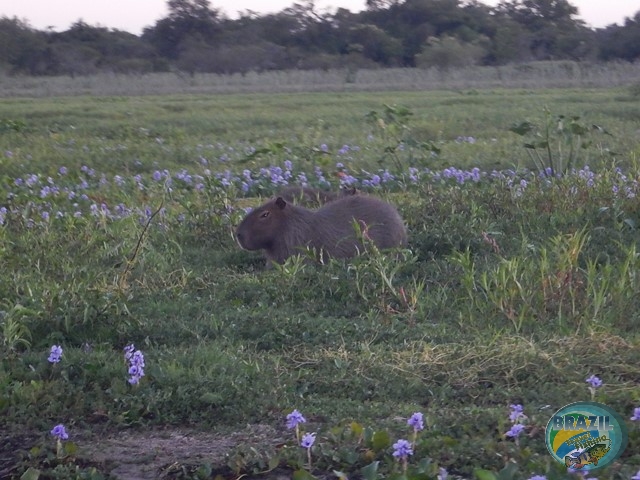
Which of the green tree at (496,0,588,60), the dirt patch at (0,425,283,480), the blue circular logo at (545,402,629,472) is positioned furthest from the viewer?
the green tree at (496,0,588,60)

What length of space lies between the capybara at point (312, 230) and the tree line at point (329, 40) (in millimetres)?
26931

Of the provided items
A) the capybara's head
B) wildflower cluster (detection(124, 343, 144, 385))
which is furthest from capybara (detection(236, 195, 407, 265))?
wildflower cluster (detection(124, 343, 144, 385))

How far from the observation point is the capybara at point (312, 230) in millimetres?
5684

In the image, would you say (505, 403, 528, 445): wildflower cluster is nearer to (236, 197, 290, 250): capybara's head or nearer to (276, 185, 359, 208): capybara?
(236, 197, 290, 250): capybara's head

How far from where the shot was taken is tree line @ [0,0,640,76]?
3259 cm

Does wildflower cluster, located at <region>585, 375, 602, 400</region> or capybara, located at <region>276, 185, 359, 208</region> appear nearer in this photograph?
wildflower cluster, located at <region>585, 375, 602, 400</region>

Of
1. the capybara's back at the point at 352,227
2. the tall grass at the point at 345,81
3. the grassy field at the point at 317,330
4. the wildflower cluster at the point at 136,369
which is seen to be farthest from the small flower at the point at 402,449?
the tall grass at the point at 345,81

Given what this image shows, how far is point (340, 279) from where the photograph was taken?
4.79m

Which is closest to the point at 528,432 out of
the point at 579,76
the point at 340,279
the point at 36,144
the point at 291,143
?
the point at 340,279

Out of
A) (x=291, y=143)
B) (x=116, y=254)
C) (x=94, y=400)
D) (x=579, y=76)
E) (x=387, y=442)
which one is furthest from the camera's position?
(x=579, y=76)

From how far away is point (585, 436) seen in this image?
7.81 ft

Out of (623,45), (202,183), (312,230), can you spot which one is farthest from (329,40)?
(312,230)

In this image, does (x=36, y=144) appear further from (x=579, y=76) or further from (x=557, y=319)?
(x=579, y=76)

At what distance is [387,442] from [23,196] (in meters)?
4.77
